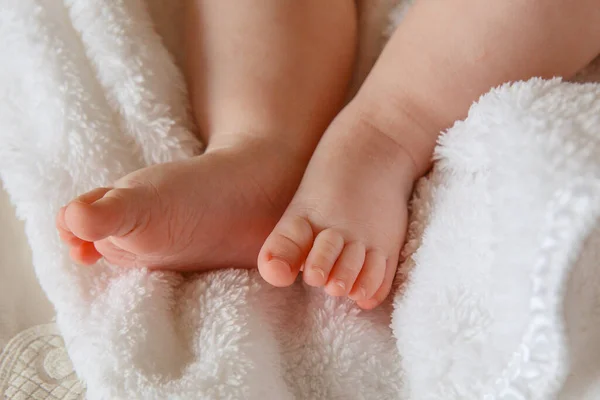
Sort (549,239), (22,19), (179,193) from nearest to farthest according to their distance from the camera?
1. (549,239)
2. (179,193)
3. (22,19)

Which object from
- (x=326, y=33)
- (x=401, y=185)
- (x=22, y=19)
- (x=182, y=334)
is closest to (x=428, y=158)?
(x=401, y=185)

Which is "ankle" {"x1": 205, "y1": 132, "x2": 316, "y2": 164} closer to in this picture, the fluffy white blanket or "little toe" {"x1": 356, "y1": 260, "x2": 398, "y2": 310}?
the fluffy white blanket

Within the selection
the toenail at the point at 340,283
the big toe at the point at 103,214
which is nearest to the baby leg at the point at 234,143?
the big toe at the point at 103,214

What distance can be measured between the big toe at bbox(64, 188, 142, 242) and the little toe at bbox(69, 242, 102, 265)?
0.05 metres

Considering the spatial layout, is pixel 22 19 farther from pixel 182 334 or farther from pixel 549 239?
pixel 549 239

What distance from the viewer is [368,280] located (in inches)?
20.1

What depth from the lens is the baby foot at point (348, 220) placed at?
1.63 ft

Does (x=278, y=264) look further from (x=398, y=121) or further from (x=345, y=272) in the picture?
(x=398, y=121)

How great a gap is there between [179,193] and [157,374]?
15 centimetres

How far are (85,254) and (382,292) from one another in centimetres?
25

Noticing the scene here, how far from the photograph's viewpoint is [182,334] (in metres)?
Answer: 0.54

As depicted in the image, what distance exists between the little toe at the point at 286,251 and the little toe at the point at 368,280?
5cm

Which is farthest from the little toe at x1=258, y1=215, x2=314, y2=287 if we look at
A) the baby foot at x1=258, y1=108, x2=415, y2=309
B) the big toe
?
the big toe

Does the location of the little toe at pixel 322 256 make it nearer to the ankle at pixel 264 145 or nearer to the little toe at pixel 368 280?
the little toe at pixel 368 280
